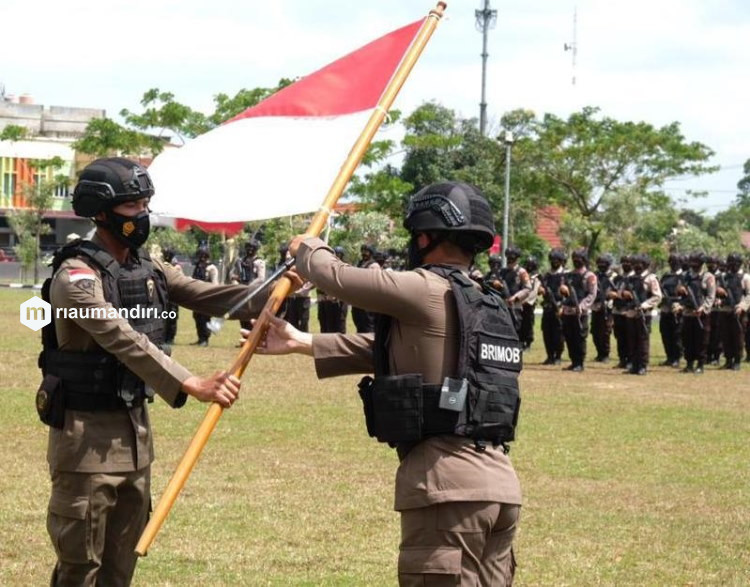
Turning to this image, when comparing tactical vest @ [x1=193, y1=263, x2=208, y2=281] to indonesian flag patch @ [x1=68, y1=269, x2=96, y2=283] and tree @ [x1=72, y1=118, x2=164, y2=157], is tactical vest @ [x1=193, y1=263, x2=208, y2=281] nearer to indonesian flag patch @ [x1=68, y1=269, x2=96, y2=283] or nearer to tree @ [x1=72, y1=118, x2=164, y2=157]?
tree @ [x1=72, y1=118, x2=164, y2=157]

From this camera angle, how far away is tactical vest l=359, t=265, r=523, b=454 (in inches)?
194

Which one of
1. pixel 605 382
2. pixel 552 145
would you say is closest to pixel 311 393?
pixel 605 382

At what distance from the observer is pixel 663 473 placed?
11.8m

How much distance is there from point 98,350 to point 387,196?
41838 millimetres

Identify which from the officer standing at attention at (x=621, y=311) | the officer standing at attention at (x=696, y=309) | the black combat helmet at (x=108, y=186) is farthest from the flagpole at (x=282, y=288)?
the officer standing at attention at (x=696, y=309)

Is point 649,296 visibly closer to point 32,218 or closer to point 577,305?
point 577,305

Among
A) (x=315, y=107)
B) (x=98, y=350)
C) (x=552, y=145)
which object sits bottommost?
(x=98, y=350)

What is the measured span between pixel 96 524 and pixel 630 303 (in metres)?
19.1

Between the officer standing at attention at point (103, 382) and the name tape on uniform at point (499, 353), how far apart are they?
1186 mm

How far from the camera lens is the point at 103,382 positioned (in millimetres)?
5684

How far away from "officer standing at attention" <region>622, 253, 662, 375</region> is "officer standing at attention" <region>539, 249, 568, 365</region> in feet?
4.33

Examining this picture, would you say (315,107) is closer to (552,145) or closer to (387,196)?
(387,196)

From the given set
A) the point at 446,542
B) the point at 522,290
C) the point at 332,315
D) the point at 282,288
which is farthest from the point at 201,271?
the point at 446,542

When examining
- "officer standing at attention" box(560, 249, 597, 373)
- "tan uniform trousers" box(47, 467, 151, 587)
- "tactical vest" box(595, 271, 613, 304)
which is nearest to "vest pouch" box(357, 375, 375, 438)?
"tan uniform trousers" box(47, 467, 151, 587)
